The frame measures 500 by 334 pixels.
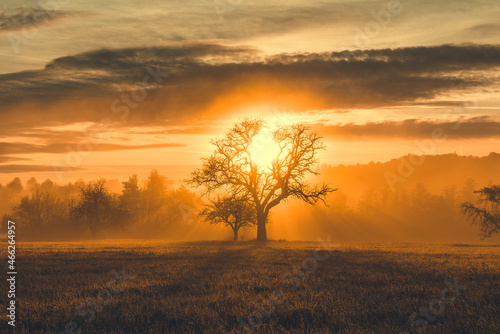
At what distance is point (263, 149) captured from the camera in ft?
155

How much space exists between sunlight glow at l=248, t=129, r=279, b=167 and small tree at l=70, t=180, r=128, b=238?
41.4m

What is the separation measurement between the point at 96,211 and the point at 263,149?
45.2 meters

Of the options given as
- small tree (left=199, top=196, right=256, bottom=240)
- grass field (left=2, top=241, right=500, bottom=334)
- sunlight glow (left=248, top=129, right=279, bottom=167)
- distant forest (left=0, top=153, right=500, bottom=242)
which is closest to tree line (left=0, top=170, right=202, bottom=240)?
distant forest (left=0, top=153, right=500, bottom=242)

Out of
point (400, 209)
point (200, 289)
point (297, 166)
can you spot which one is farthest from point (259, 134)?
point (400, 209)

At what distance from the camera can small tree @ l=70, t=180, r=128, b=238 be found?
7706cm

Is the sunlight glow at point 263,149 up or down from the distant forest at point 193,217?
up

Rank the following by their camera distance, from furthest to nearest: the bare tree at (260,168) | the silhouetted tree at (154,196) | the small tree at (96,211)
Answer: the silhouetted tree at (154,196) → the small tree at (96,211) → the bare tree at (260,168)

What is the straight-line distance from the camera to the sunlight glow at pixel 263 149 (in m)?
46.6

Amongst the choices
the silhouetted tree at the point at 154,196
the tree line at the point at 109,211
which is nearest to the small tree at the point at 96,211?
the tree line at the point at 109,211

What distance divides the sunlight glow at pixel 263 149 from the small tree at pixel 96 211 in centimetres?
4141

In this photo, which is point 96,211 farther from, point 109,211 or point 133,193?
point 133,193

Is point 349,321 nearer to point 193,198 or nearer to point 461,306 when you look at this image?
point 461,306

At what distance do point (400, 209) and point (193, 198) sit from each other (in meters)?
96.7

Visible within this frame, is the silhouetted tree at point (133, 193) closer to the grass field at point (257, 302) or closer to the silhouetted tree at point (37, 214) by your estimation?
the silhouetted tree at point (37, 214)
